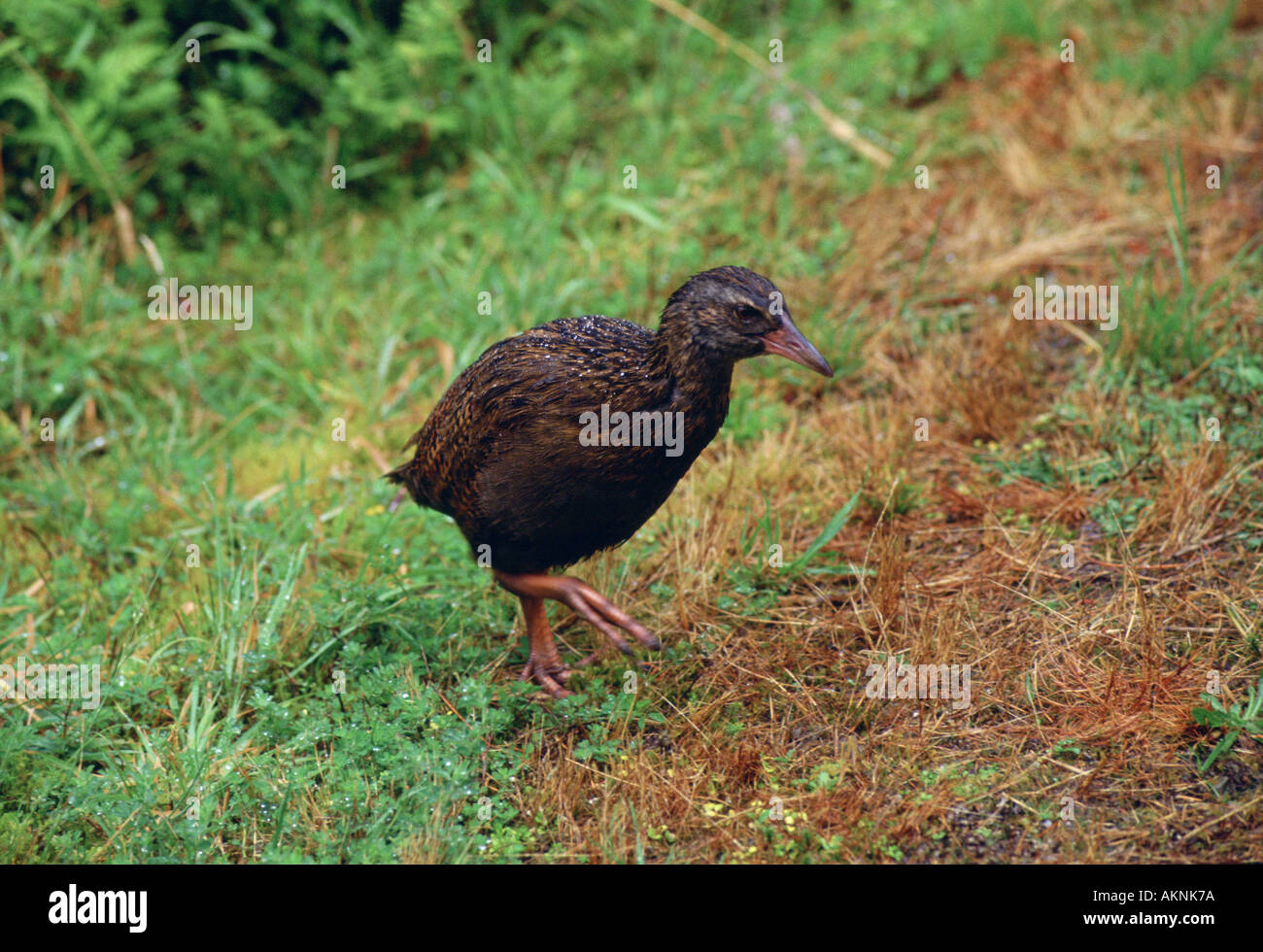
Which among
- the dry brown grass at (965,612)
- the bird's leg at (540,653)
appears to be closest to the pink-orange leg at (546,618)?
the bird's leg at (540,653)

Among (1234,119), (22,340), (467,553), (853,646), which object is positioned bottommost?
(853,646)

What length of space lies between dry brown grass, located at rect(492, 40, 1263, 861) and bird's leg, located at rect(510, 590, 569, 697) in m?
0.28

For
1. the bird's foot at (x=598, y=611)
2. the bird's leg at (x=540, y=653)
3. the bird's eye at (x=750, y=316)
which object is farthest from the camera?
the bird's leg at (x=540, y=653)

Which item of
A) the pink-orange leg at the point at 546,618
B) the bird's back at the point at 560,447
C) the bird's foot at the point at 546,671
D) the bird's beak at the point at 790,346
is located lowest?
the bird's foot at the point at 546,671

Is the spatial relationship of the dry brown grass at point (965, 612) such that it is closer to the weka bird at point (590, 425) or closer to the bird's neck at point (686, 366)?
the weka bird at point (590, 425)

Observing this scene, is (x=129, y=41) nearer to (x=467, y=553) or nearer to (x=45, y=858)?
(x=467, y=553)

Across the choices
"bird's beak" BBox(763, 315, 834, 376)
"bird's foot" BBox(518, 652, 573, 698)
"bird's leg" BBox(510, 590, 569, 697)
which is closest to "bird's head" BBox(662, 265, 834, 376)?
"bird's beak" BBox(763, 315, 834, 376)

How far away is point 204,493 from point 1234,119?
5.72m

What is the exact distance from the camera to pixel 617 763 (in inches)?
150

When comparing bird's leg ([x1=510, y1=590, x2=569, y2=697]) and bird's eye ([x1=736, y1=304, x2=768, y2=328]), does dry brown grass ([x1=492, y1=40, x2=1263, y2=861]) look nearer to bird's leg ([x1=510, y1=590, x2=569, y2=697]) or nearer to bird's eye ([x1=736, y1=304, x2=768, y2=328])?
bird's leg ([x1=510, y1=590, x2=569, y2=697])

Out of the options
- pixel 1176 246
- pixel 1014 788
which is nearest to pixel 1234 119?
pixel 1176 246

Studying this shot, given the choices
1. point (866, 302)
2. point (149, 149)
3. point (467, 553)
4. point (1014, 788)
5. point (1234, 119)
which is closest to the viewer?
point (1014, 788)

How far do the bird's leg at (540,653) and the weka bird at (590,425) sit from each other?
0.02 m

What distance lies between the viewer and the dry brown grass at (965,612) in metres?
3.49
